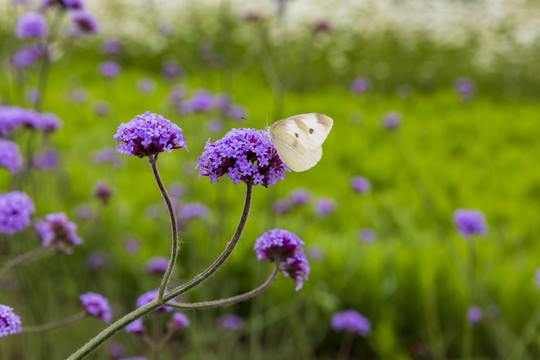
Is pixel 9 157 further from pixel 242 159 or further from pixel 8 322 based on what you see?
pixel 242 159

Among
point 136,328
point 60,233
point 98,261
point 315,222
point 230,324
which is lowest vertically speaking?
point 315,222

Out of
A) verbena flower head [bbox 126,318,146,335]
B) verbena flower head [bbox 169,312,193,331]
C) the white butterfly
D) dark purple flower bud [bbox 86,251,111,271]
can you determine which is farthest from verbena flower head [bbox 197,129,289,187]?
dark purple flower bud [bbox 86,251,111,271]

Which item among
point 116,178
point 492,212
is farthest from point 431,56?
point 116,178

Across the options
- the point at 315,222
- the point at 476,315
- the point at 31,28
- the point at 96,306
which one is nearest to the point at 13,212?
the point at 96,306

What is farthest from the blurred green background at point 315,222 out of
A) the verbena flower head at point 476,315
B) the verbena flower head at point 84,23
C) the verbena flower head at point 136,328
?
the verbena flower head at point 136,328

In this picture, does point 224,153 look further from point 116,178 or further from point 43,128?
point 116,178

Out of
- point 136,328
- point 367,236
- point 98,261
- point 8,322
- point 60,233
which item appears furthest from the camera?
point 367,236
